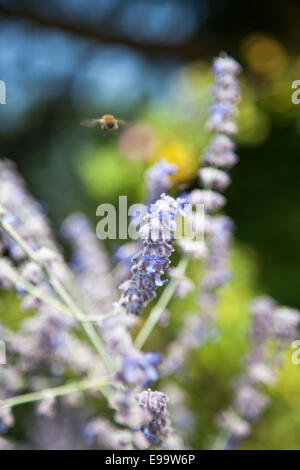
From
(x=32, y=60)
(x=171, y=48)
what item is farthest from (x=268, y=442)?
(x=32, y=60)

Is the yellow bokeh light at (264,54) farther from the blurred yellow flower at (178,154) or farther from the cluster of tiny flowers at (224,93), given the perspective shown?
the cluster of tiny flowers at (224,93)

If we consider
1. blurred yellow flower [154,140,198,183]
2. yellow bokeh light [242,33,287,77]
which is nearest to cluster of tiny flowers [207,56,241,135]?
blurred yellow flower [154,140,198,183]

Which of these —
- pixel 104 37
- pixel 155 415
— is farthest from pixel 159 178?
pixel 104 37

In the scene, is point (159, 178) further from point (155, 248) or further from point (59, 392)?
point (59, 392)

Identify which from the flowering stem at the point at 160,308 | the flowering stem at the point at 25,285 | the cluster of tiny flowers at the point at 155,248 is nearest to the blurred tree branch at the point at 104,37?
the flowering stem at the point at 160,308

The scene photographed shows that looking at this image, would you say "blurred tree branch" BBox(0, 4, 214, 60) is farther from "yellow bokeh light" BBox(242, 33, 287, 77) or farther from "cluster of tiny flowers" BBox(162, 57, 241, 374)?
"cluster of tiny flowers" BBox(162, 57, 241, 374)

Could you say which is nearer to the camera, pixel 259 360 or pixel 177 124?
pixel 259 360
